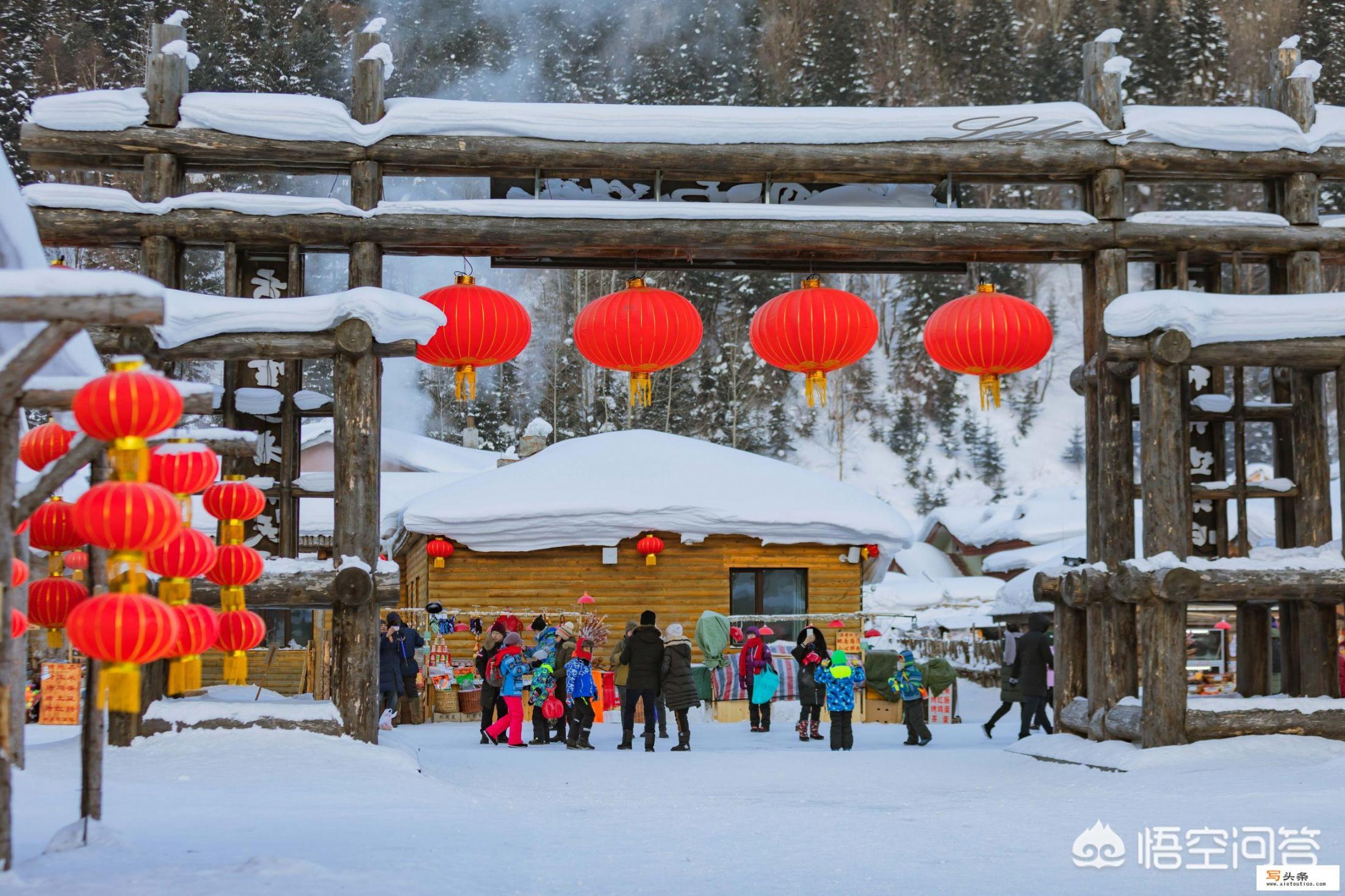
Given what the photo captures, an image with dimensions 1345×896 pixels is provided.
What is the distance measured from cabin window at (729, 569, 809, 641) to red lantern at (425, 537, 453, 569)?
444 cm

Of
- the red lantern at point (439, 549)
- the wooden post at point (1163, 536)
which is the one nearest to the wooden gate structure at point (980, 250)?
the wooden post at point (1163, 536)

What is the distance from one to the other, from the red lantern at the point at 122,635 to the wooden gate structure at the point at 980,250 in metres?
5.79

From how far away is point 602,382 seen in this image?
4806 cm

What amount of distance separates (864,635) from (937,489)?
3381cm

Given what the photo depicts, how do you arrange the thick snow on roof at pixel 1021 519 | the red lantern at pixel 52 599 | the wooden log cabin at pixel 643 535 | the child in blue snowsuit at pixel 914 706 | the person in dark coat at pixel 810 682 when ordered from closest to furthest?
the red lantern at pixel 52 599 < the child in blue snowsuit at pixel 914 706 < the person in dark coat at pixel 810 682 < the wooden log cabin at pixel 643 535 < the thick snow on roof at pixel 1021 519

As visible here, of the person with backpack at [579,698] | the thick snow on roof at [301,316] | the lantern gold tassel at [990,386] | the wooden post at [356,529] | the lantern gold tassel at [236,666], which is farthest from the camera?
the person with backpack at [579,698]

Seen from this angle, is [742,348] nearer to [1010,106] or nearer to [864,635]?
[864,635]

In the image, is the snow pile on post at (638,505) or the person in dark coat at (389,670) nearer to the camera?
the person in dark coat at (389,670)

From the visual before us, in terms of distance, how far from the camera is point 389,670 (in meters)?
16.3

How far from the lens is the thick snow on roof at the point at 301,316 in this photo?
1090cm

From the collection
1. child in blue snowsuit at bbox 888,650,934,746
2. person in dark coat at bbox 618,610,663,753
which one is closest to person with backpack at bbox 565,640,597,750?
person in dark coat at bbox 618,610,663,753

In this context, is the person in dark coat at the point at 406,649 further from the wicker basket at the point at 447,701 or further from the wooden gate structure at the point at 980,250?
the wooden gate structure at the point at 980,250

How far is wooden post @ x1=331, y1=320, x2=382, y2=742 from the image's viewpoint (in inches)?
437

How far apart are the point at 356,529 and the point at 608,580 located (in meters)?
10.4
